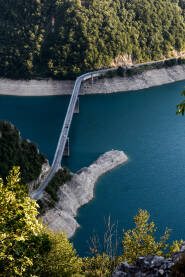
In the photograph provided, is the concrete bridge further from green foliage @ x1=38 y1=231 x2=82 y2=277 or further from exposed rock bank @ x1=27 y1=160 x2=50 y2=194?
green foliage @ x1=38 y1=231 x2=82 y2=277

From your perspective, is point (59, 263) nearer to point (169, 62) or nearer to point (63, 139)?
point (63, 139)

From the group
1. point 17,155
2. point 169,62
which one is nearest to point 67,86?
point 169,62

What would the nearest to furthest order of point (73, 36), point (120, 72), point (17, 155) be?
1. point (17, 155)
2. point (120, 72)
3. point (73, 36)

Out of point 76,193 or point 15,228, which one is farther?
point 76,193

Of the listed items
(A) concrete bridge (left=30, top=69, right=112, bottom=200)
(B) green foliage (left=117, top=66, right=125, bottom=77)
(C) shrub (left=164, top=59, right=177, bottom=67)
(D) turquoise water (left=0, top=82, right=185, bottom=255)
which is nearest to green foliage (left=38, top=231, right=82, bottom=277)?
(D) turquoise water (left=0, top=82, right=185, bottom=255)

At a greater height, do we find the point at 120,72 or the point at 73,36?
the point at 73,36

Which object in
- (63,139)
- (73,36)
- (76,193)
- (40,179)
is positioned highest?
(73,36)

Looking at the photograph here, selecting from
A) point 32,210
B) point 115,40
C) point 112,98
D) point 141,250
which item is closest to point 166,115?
point 112,98

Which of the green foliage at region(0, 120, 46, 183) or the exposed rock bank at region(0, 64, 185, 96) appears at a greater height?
the exposed rock bank at region(0, 64, 185, 96)
